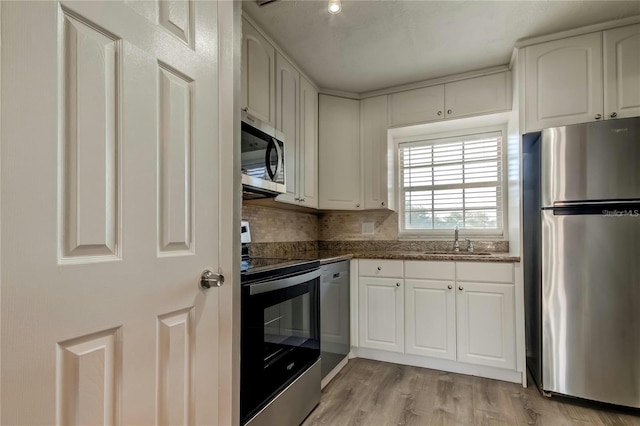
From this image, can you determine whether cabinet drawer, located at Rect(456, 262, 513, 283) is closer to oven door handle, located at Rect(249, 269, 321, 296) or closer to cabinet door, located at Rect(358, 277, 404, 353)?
cabinet door, located at Rect(358, 277, 404, 353)

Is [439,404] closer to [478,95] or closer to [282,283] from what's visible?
[282,283]

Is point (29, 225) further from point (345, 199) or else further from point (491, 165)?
point (491, 165)

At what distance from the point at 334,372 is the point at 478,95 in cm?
253

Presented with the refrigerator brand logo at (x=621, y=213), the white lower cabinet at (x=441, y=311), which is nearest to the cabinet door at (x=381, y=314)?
the white lower cabinet at (x=441, y=311)

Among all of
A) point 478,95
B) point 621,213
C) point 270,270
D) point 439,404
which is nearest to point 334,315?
point 439,404

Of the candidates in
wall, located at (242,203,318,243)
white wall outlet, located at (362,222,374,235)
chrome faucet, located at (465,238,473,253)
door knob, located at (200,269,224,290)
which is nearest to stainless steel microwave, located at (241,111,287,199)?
wall, located at (242,203,318,243)

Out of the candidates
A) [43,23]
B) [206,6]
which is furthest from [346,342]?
[43,23]

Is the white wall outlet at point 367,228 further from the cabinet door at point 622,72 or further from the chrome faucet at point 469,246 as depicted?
the cabinet door at point 622,72

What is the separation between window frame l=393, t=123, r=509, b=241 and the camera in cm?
299

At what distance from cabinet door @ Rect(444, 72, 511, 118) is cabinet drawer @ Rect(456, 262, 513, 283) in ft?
4.14

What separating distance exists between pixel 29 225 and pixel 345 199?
263 centimetres

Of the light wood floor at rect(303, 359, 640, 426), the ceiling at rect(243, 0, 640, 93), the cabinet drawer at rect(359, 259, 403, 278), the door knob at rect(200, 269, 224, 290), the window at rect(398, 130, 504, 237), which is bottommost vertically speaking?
the light wood floor at rect(303, 359, 640, 426)

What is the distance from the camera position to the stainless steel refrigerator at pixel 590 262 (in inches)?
75.4

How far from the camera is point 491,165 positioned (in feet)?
10.1
